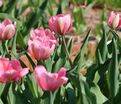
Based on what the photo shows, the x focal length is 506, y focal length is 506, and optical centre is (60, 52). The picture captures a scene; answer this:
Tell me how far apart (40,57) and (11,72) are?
215 mm

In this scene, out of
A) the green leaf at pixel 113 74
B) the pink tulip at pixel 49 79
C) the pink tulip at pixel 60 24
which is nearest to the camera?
the pink tulip at pixel 49 79

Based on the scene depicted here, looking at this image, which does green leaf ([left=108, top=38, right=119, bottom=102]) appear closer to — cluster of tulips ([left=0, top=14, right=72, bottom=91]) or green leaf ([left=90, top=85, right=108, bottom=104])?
green leaf ([left=90, top=85, right=108, bottom=104])

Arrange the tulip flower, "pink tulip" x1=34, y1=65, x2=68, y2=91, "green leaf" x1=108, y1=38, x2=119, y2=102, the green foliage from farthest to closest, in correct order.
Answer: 1. the tulip flower
2. "green leaf" x1=108, y1=38, x2=119, y2=102
3. the green foliage
4. "pink tulip" x1=34, y1=65, x2=68, y2=91

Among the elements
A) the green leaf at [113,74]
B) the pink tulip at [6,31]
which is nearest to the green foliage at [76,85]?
the green leaf at [113,74]

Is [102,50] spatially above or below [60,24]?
below

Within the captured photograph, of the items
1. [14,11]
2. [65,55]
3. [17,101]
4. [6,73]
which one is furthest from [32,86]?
[14,11]

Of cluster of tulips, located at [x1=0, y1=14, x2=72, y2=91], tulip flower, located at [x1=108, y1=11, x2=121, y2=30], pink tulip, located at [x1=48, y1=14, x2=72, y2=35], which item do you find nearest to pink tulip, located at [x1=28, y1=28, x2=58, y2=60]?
cluster of tulips, located at [x1=0, y1=14, x2=72, y2=91]

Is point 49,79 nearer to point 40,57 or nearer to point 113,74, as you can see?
point 40,57

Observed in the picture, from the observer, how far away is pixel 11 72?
5.38 ft

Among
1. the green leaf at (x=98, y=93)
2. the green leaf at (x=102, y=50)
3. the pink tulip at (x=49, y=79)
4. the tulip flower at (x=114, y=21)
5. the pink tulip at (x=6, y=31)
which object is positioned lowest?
the green leaf at (x=98, y=93)

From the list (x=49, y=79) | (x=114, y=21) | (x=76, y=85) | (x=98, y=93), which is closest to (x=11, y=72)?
(x=49, y=79)

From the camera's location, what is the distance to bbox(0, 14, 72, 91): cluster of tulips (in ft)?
5.25

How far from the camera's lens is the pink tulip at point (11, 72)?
1646mm

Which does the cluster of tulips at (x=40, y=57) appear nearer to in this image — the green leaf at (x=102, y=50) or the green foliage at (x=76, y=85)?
the green foliage at (x=76, y=85)
